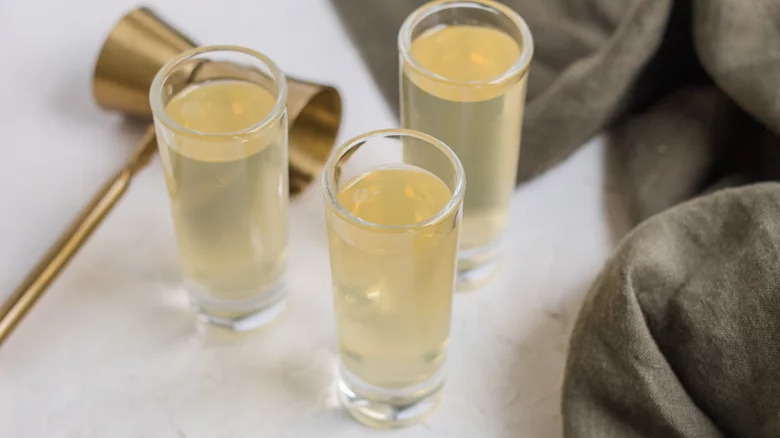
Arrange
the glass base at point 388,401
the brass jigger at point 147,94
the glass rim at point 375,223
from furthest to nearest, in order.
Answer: the brass jigger at point 147,94 → the glass base at point 388,401 → the glass rim at point 375,223

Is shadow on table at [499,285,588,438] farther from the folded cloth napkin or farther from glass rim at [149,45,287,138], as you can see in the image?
glass rim at [149,45,287,138]

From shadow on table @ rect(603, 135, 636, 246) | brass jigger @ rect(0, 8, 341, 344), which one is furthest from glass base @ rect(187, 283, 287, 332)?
shadow on table @ rect(603, 135, 636, 246)

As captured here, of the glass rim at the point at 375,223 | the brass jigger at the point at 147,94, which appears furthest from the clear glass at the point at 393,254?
the brass jigger at the point at 147,94

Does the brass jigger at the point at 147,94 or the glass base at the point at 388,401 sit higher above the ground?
the brass jigger at the point at 147,94

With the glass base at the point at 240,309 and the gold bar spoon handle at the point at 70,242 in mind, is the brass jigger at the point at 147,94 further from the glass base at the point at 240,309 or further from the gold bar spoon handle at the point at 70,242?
the glass base at the point at 240,309

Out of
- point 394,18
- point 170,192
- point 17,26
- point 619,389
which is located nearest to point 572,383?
point 619,389

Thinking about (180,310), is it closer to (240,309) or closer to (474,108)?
(240,309)

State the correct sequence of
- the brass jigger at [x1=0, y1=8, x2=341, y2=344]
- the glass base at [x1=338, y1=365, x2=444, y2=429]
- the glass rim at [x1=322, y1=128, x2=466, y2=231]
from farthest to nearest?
1. the brass jigger at [x1=0, y1=8, x2=341, y2=344]
2. the glass base at [x1=338, y1=365, x2=444, y2=429]
3. the glass rim at [x1=322, y1=128, x2=466, y2=231]
